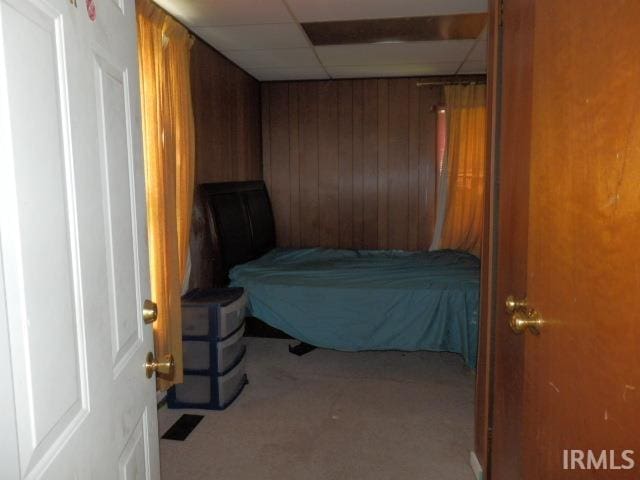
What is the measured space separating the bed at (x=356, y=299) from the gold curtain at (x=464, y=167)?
119 centimetres

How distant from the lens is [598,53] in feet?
3.15

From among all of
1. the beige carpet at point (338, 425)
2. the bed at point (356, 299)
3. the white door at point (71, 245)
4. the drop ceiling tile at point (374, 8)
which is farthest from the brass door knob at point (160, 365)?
the drop ceiling tile at point (374, 8)

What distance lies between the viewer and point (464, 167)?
16.8 feet

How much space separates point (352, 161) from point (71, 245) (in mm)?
4692

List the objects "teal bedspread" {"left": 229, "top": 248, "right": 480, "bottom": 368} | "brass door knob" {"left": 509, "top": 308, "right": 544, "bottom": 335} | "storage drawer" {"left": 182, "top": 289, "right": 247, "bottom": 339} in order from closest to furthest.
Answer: "brass door knob" {"left": 509, "top": 308, "right": 544, "bottom": 335}, "storage drawer" {"left": 182, "top": 289, "right": 247, "bottom": 339}, "teal bedspread" {"left": 229, "top": 248, "right": 480, "bottom": 368}

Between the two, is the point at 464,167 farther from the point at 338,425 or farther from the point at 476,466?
the point at 476,466

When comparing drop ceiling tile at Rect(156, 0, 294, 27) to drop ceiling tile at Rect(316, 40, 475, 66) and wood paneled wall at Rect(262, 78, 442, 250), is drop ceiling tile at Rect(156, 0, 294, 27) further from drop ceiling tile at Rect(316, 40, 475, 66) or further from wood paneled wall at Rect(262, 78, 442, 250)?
wood paneled wall at Rect(262, 78, 442, 250)

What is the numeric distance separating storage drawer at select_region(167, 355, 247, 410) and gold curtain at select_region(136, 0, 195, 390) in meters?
0.14

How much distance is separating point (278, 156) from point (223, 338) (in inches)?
118

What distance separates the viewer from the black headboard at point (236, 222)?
3715 millimetres

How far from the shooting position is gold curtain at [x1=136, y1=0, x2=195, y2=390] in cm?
268

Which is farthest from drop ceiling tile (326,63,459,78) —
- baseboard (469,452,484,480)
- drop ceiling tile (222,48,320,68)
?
baseboard (469,452,484,480)

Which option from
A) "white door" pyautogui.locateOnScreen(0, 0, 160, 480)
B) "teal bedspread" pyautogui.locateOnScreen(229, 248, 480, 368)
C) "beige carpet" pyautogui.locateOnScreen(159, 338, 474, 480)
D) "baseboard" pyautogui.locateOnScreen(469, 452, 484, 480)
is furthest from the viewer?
"teal bedspread" pyautogui.locateOnScreen(229, 248, 480, 368)

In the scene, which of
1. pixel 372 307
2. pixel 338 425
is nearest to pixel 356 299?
pixel 372 307
